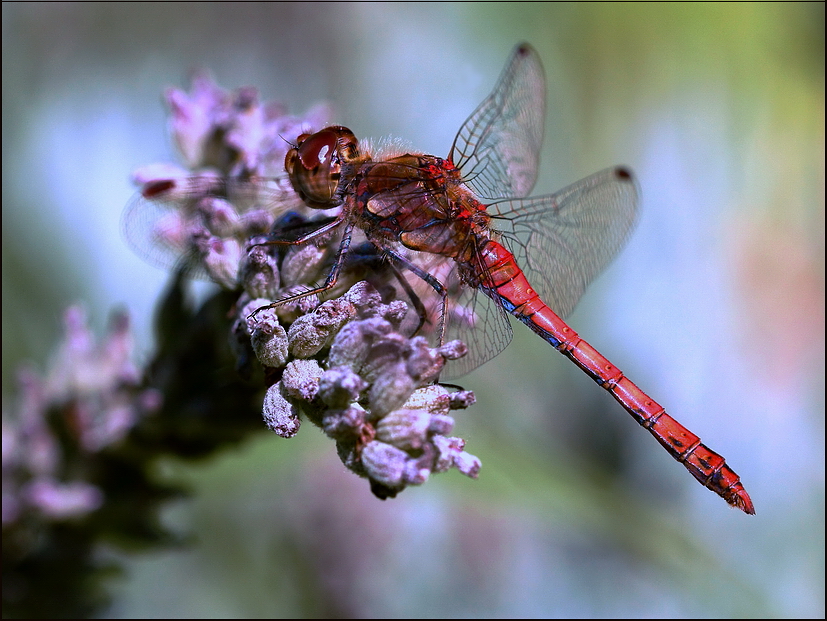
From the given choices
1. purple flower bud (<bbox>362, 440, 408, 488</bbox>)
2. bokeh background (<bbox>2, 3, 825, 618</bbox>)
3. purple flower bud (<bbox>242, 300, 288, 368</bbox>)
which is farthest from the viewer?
bokeh background (<bbox>2, 3, 825, 618</bbox>)

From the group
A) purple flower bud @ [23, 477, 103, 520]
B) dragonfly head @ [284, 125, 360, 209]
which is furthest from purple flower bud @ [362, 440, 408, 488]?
purple flower bud @ [23, 477, 103, 520]

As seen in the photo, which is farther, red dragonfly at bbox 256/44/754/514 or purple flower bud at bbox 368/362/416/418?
red dragonfly at bbox 256/44/754/514

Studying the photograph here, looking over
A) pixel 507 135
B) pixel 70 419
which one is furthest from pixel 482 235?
pixel 70 419

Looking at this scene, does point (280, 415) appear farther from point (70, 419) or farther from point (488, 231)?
point (70, 419)

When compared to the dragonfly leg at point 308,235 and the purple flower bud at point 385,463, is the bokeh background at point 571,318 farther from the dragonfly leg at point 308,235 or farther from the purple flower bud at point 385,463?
the purple flower bud at point 385,463

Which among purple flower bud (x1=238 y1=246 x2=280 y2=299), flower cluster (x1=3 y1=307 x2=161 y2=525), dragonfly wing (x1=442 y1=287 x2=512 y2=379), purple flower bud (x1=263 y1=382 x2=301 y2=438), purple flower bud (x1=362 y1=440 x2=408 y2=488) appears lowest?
purple flower bud (x1=362 y1=440 x2=408 y2=488)

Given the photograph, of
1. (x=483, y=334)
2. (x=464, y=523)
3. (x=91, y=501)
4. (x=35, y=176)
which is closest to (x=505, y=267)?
(x=483, y=334)

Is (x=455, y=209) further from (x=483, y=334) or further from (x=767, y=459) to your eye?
(x=767, y=459)

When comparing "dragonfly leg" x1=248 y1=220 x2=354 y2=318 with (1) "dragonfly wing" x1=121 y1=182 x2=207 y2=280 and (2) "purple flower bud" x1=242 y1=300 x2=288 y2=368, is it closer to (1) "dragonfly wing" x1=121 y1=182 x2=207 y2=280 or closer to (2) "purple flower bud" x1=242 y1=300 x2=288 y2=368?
(2) "purple flower bud" x1=242 y1=300 x2=288 y2=368
